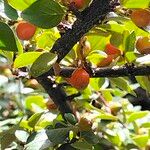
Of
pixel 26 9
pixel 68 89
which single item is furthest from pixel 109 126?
pixel 26 9

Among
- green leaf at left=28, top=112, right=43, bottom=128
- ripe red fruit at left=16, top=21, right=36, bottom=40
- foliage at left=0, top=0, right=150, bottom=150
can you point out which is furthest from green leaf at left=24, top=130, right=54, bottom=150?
ripe red fruit at left=16, top=21, right=36, bottom=40

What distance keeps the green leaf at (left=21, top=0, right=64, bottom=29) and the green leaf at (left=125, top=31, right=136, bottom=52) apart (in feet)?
0.54

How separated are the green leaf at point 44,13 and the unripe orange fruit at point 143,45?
0.62 feet

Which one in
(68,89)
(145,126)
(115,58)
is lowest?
(145,126)

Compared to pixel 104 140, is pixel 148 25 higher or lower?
higher

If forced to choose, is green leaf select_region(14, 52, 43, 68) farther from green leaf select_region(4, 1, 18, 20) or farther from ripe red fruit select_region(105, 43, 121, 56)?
ripe red fruit select_region(105, 43, 121, 56)

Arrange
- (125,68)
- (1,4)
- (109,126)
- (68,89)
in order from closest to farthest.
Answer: (1,4)
(125,68)
(68,89)
(109,126)

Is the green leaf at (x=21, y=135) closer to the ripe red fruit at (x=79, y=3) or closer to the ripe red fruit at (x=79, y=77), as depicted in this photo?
the ripe red fruit at (x=79, y=77)

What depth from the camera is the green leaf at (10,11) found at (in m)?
0.69

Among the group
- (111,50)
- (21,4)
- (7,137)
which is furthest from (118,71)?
(7,137)

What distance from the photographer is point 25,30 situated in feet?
2.62

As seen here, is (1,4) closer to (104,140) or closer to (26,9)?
(26,9)

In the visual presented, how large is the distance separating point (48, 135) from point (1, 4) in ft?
1.04

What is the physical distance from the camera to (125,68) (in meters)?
0.81
